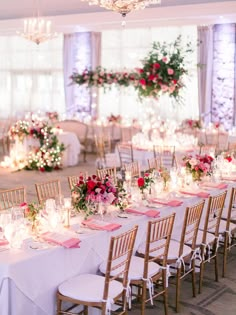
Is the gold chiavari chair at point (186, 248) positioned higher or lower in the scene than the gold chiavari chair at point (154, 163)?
lower

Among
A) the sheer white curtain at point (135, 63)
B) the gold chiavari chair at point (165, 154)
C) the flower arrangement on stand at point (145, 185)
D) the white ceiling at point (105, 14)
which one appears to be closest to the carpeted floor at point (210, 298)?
the flower arrangement on stand at point (145, 185)

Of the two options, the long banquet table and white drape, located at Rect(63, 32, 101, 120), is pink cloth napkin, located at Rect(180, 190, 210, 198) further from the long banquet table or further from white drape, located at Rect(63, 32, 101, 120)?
white drape, located at Rect(63, 32, 101, 120)

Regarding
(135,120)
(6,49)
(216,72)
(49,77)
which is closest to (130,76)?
→ (135,120)

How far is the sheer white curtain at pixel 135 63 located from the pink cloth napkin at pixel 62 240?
1089cm

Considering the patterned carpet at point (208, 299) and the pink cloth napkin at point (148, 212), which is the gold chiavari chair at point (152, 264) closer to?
the patterned carpet at point (208, 299)

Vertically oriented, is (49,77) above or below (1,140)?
above

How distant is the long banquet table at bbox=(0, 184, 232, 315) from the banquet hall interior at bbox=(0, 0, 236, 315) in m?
0.01

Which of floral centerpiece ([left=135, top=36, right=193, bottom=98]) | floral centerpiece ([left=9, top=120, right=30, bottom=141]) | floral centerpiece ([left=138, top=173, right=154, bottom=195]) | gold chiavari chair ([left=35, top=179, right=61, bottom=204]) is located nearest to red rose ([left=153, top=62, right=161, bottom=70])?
floral centerpiece ([left=135, top=36, right=193, bottom=98])

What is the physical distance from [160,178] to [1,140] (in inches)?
353

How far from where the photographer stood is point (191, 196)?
6574 millimetres

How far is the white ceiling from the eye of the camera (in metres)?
11.4

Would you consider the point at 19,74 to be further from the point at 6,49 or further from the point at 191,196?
the point at 191,196

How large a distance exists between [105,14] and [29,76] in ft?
20.8

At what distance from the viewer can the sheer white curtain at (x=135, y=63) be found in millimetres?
15547
